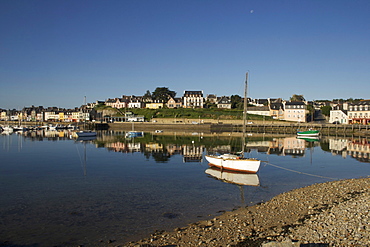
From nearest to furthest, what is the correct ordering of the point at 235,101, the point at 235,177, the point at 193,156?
the point at 235,177, the point at 193,156, the point at 235,101

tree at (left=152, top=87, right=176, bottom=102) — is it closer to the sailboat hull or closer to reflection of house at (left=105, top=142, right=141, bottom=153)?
reflection of house at (left=105, top=142, right=141, bottom=153)

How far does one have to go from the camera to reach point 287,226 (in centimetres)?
1120

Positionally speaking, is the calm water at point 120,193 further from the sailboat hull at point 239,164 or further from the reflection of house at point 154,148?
the reflection of house at point 154,148

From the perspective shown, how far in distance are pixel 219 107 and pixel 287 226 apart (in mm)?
107756

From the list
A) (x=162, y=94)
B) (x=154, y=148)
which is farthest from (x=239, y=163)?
(x=162, y=94)

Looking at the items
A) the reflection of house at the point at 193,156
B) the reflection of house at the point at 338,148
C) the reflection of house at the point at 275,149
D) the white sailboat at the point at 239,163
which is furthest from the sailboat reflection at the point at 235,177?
the reflection of house at the point at 338,148

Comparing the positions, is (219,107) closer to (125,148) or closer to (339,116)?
(339,116)

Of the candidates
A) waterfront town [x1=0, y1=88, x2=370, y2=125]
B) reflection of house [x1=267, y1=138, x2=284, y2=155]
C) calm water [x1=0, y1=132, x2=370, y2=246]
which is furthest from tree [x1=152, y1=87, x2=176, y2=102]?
calm water [x1=0, y1=132, x2=370, y2=246]

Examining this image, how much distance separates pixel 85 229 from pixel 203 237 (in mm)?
4847

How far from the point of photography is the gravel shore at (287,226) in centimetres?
953

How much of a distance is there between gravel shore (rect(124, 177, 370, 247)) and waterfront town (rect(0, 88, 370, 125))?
255 feet

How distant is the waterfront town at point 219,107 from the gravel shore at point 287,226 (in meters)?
77.9

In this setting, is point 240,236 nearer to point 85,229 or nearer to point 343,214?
point 343,214

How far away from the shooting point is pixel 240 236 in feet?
34.1
